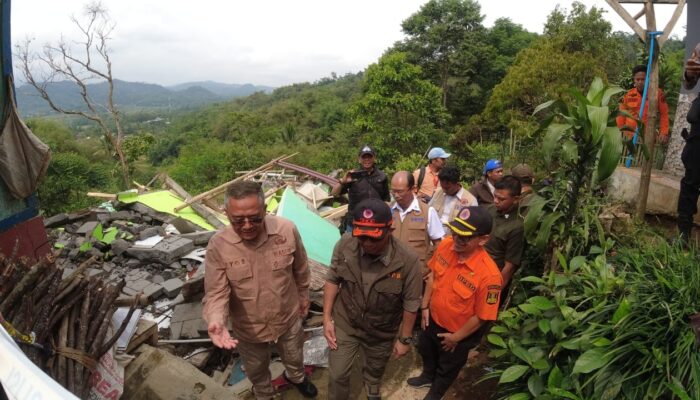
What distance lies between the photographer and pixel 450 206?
3674 mm

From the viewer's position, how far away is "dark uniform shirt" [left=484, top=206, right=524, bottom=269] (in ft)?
10.0

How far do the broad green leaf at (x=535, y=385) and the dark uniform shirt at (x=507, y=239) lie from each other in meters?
0.93

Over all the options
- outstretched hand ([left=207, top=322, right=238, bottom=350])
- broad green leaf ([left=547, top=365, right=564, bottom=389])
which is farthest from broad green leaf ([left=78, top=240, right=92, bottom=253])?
broad green leaf ([left=547, top=365, right=564, bottom=389])

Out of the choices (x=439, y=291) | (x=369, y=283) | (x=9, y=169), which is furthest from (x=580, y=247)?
(x=9, y=169)

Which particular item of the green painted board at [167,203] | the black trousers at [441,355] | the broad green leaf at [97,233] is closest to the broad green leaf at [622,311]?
the black trousers at [441,355]

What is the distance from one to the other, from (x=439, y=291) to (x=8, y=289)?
2647mm

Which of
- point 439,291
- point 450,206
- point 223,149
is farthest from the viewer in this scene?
point 223,149

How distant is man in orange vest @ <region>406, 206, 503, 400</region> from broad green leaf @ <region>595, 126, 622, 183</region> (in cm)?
76

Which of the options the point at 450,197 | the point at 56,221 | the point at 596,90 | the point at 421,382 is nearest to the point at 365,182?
the point at 450,197

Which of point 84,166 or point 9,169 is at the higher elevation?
point 9,169

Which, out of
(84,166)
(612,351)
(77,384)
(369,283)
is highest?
(369,283)

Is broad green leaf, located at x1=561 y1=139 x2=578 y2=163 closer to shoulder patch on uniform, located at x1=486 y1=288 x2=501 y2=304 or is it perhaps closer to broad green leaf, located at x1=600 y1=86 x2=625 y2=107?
broad green leaf, located at x1=600 y1=86 x2=625 y2=107

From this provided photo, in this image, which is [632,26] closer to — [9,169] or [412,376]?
[412,376]

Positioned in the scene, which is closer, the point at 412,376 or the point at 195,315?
the point at 412,376
